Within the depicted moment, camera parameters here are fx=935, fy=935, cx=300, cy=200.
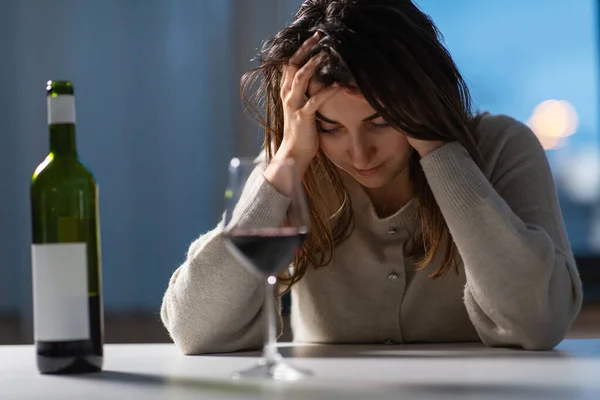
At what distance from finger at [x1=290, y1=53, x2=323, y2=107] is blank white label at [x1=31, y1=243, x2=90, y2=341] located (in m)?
0.58

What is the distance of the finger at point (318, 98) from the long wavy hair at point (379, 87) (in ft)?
0.04

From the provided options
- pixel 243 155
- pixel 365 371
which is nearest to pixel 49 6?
pixel 243 155

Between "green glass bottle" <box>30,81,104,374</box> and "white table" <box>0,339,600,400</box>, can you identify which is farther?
"green glass bottle" <box>30,81,104,374</box>

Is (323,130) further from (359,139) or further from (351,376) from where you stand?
(351,376)

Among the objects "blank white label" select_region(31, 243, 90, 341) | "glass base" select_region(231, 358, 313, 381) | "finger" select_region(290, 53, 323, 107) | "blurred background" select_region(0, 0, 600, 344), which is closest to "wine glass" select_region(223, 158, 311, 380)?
"glass base" select_region(231, 358, 313, 381)

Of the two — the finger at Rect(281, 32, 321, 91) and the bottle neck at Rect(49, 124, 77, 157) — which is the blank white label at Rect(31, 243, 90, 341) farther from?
the finger at Rect(281, 32, 321, 91)

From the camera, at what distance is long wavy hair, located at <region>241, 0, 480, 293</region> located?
1426mm

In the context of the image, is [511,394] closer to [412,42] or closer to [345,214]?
[412,42]

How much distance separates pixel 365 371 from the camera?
107 cm

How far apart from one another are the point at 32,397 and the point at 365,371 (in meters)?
0.37

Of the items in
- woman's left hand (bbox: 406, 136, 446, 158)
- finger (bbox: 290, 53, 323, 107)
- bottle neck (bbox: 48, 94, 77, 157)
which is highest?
finger (bbox: 290, 53, 323, 107)

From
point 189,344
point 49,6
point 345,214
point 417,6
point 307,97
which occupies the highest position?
point 49,6

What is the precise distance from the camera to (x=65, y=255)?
1029 mm

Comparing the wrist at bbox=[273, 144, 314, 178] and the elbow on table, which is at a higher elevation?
the wrist at bbox=[273, 144, 314, 178]
